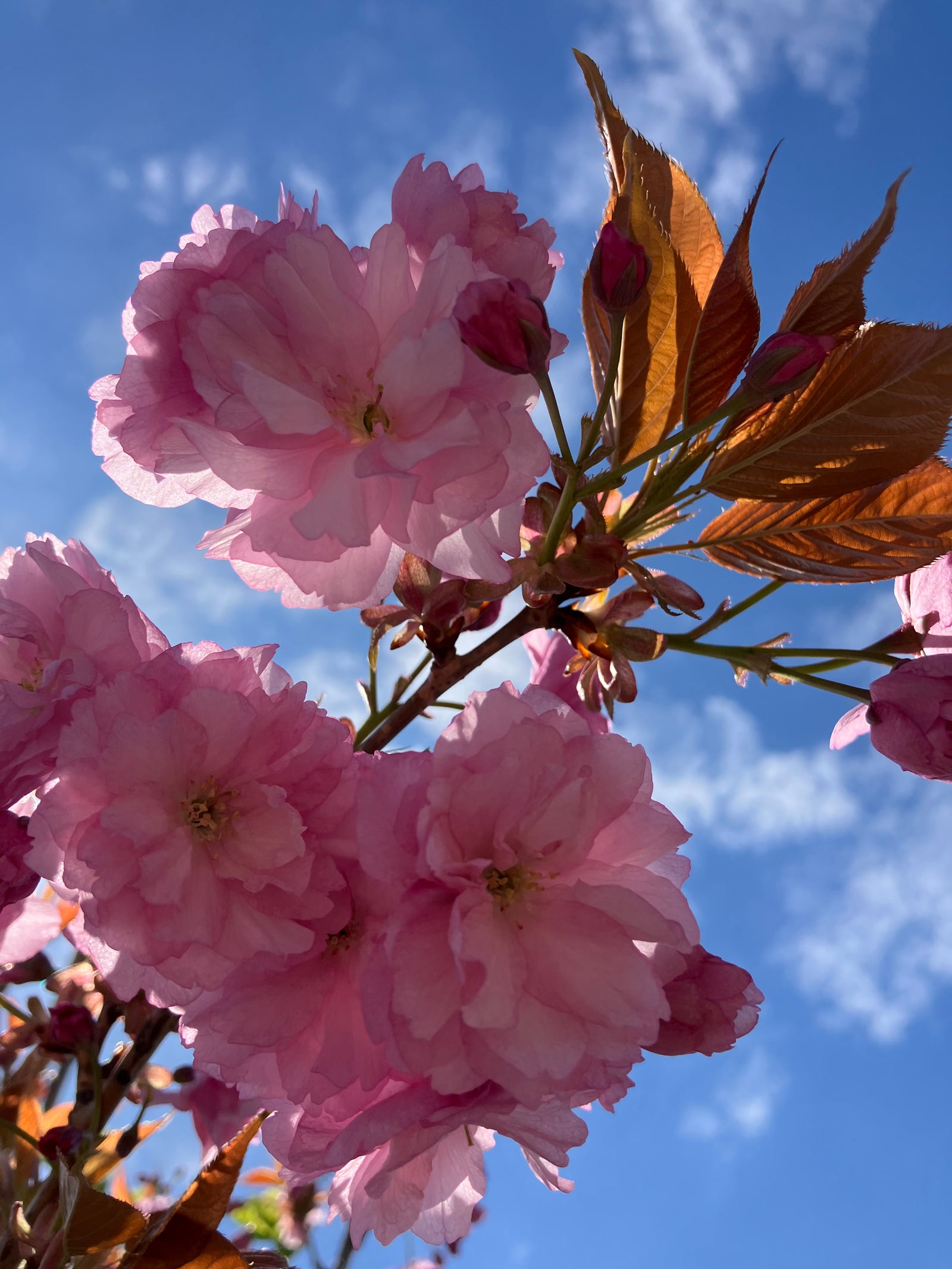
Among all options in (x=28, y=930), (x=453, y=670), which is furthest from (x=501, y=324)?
(x=28, y=930)

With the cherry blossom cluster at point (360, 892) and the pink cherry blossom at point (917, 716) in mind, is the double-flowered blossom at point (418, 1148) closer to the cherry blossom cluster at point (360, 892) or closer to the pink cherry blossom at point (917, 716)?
the cherry blossom cluster at point (360, 892)

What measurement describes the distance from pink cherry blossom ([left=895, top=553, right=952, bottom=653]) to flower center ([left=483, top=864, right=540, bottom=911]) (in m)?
0.54

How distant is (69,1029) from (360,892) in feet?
1.71

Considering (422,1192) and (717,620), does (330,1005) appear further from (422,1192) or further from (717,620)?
(717,620)

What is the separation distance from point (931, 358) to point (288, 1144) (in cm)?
88

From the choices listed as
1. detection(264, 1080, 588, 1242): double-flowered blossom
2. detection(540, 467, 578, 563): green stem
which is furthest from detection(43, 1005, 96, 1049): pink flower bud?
detection(540, 467, 578, 563): green stem

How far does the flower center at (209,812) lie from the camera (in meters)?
0.78

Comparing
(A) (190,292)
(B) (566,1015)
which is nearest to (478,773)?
(B) (566,1015)

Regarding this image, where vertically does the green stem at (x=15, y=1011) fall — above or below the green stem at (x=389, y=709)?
below

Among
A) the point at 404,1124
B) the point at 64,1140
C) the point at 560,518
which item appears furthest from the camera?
the point at 64,1140

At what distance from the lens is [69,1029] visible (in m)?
1.07

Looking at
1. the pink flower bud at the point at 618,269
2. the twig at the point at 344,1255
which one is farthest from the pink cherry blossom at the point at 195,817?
the twig at the point at 344,1255

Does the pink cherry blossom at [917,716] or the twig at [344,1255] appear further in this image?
the twig at [344,1255]

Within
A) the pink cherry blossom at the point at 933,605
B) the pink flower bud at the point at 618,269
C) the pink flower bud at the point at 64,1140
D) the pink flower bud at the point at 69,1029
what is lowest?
the pink flower bud at the point at 64,1140
